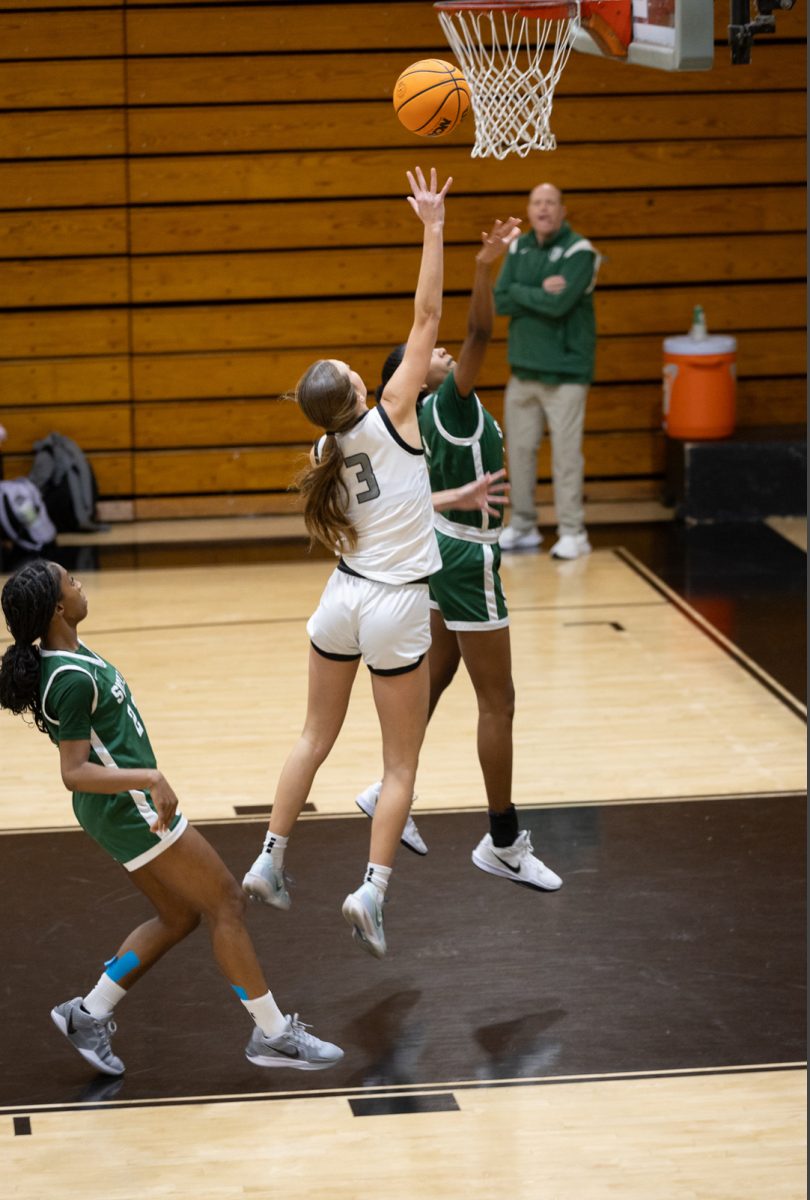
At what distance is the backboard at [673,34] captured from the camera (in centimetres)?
476

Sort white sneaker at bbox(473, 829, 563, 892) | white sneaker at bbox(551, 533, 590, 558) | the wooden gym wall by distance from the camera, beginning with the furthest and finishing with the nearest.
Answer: the wooden gym wall
white sneaker at bbox(551, 533, 590, 558)
white sneaker at bbox(473, 829, 563, 892)

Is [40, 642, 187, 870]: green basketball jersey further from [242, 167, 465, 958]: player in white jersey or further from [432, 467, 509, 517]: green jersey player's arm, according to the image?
[432, 467, 509, 517]: green jersey player's arm

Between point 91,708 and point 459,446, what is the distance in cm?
158

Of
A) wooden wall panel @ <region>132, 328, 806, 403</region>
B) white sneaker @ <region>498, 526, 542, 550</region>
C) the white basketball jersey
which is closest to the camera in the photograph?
the white basketball jersey

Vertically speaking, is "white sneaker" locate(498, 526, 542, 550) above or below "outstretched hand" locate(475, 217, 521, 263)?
below

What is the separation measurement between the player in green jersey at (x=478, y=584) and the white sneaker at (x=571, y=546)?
429cm

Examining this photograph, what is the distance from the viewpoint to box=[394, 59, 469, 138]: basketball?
5.19 meters

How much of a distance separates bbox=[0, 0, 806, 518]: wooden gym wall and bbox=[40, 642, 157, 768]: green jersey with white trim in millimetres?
6599

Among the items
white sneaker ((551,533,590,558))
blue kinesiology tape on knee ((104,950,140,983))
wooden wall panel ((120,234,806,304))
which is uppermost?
wooden wall panel ((120,234,806,304))

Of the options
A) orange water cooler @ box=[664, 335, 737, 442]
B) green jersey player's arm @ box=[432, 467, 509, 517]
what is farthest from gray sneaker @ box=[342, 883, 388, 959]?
orange water cooler @ box=[664, 335, 737, 442]

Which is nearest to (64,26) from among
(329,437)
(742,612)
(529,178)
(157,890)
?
(529,178)

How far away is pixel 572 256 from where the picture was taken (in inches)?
371

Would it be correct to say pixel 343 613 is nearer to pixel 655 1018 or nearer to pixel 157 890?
pixel 157 890

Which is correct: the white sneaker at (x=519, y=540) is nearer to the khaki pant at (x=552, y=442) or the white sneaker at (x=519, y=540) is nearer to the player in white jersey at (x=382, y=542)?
the khaki pant at (x=552, y=442)
